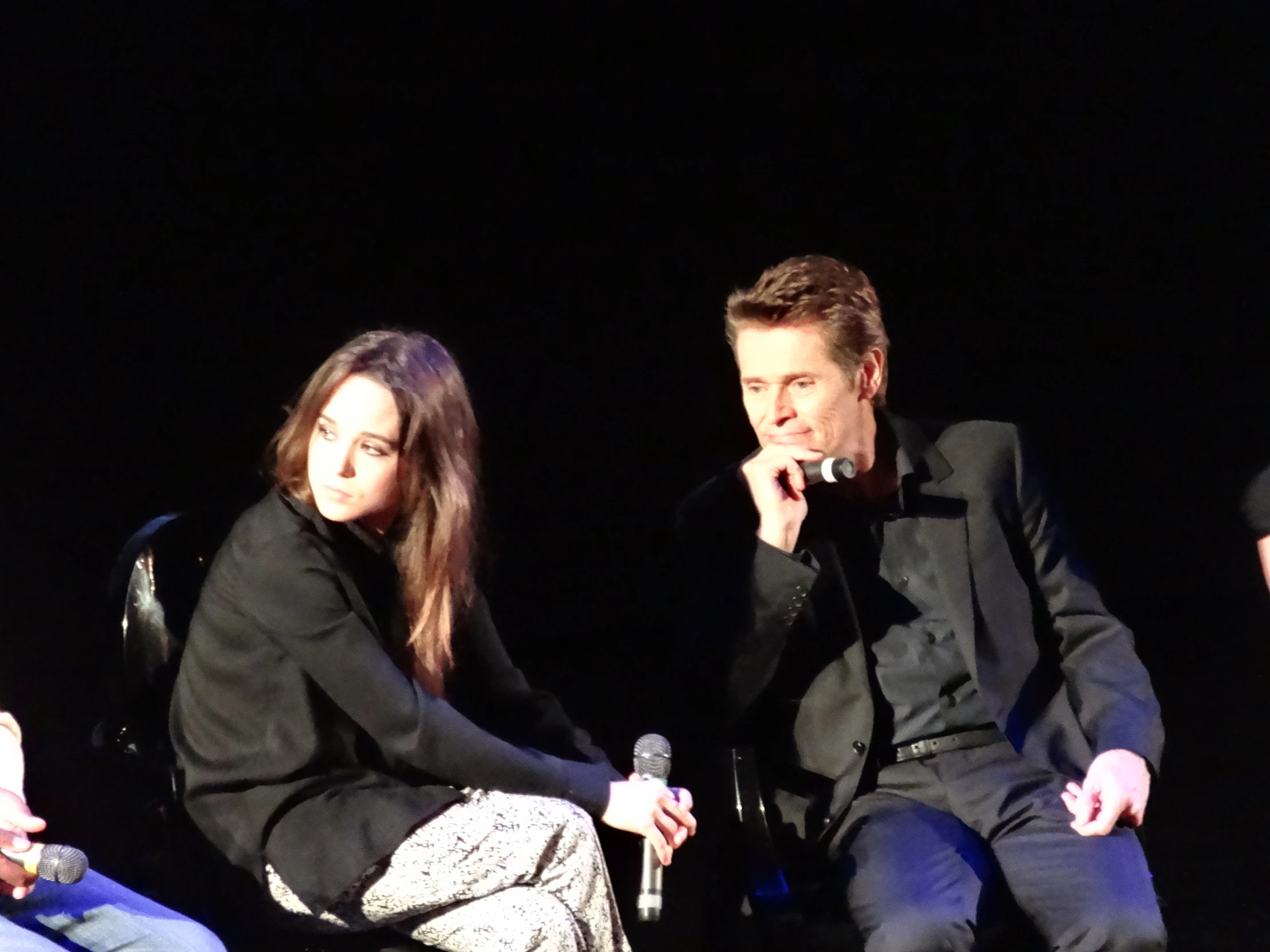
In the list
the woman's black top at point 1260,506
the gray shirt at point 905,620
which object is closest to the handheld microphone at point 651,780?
the gray shirt at point 905,620

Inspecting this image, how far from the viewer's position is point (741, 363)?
2598 millimetres

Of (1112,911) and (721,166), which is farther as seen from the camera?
(721,166)

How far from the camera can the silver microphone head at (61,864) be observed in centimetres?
174

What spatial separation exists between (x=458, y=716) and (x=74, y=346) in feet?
4.11

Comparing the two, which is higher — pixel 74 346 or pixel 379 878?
pixel 74 346

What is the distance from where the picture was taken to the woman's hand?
2104 millimetres

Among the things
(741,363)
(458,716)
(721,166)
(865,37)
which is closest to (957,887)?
(458,716)

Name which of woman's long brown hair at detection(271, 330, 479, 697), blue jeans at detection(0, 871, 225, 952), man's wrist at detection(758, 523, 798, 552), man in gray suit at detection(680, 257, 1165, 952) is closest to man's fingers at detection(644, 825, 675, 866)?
man in gray suit at detection(680, 257, 1165, 952)

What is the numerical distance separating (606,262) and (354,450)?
99 centimetres

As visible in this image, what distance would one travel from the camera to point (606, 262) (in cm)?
295

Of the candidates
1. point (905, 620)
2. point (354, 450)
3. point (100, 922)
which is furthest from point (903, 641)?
point (100, 922)

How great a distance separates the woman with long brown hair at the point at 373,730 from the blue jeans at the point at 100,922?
6.2 inches

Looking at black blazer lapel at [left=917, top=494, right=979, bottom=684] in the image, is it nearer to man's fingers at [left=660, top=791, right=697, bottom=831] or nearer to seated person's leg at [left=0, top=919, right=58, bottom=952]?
man's fingers at [left=660, top=791, right=697, bottom=831]

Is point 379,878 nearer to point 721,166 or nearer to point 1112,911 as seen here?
point 1112,911
